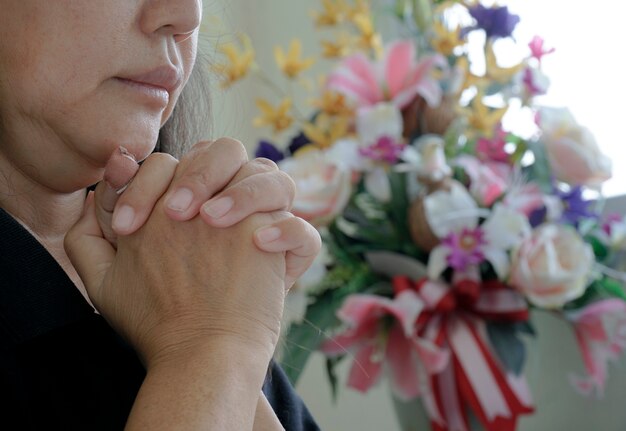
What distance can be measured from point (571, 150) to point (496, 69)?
0.15 meters

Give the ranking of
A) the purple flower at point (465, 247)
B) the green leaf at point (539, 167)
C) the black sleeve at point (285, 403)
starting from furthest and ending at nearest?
the green leaf at point (539, 167), the purple flower at point (465, 247), the black sleeve at point (285, 403)

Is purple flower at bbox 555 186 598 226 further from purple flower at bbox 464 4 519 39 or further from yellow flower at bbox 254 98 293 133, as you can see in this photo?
yellow flower at bbox 254 98 293 133

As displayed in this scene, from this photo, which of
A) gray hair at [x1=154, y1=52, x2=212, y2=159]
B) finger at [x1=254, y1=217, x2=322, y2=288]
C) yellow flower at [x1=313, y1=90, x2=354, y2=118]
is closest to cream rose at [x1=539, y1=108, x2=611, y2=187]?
yellow flower at [x1=313, y1=90, x2=354, y2=118]

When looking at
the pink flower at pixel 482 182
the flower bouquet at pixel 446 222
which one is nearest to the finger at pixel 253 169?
the flower bouquet at pixel 446 222

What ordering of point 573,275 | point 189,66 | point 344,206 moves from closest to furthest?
point 189,66
point 573,275
point 344,206

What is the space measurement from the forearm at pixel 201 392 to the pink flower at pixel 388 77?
25.4 inches

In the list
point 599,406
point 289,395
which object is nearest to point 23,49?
point 289,395

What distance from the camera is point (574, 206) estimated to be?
1113mm

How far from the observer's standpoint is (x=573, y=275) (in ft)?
3.40

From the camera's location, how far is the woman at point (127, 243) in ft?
1.79

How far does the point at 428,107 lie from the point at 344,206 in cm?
16

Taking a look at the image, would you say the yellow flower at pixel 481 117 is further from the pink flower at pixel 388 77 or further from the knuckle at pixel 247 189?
the knuckle at pixel 247 189

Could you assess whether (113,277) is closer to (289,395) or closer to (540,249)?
(289,395)

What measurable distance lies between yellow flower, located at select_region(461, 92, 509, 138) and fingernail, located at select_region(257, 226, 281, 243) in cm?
63
